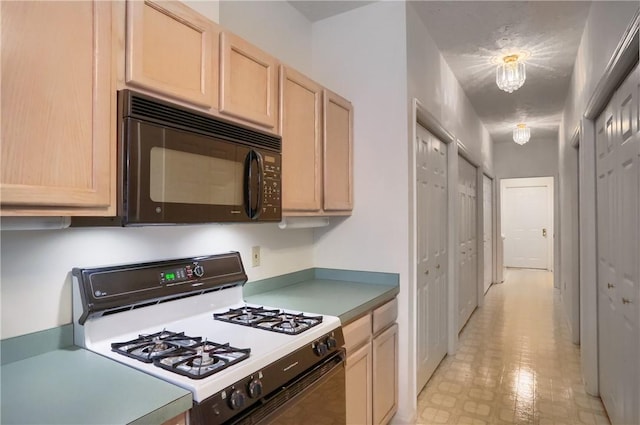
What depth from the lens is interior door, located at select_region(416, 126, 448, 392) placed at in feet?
9.19

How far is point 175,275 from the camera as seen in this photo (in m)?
1.66

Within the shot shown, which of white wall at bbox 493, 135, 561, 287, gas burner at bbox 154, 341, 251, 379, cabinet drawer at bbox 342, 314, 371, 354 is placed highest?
white wall at bbox 493, 135, 561, 287

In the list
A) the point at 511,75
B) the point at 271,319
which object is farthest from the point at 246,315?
the point at 511,75

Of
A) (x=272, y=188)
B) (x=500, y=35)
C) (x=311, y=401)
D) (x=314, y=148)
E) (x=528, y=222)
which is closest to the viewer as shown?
(x=311, y=401)

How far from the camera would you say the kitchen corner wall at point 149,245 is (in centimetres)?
123

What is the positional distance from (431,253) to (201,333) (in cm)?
207

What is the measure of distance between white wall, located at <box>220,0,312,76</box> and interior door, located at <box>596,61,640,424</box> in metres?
1.88

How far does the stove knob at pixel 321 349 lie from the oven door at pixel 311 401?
50 millimetres

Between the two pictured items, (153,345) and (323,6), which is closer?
(153,345)

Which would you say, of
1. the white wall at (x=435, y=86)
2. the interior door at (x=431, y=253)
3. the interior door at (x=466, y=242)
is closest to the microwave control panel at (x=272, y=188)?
the white wall at (x=435, y=86)

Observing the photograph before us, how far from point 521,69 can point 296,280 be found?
8.22ft

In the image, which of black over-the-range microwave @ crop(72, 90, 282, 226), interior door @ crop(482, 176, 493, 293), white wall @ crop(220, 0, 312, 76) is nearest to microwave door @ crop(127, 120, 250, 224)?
black over-the-range microwave @ crop(72, 90, 282, 226)

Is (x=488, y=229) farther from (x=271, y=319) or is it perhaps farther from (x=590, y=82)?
(x=271, y=319)

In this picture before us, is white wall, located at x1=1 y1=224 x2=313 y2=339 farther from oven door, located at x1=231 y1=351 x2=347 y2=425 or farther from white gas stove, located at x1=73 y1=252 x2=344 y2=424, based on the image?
oven door, located at x1=231 y1=351 x2=347 y2=425
